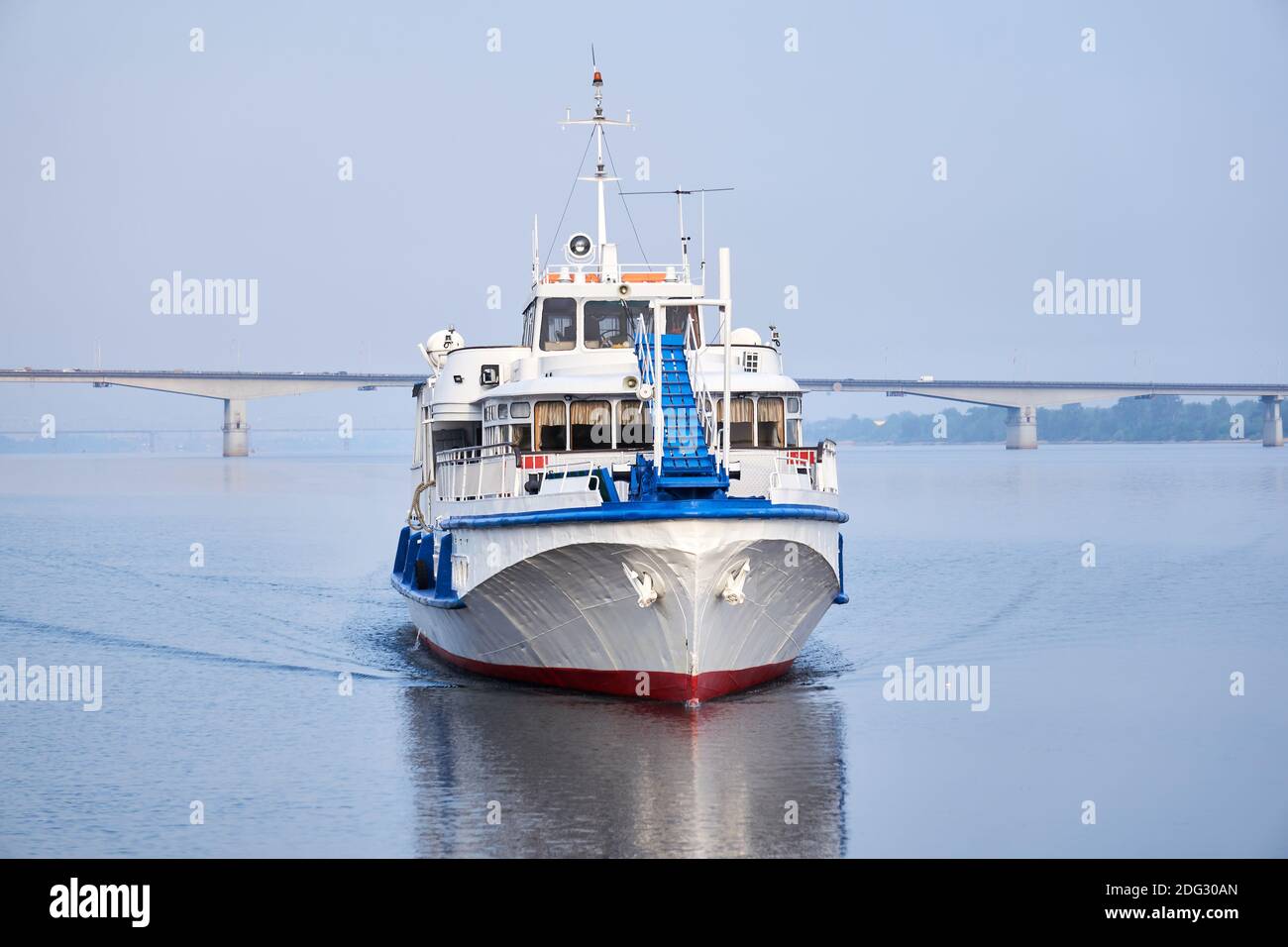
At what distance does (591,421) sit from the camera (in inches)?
1064

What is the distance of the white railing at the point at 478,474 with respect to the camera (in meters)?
26.3

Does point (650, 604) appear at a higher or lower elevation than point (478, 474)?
lower

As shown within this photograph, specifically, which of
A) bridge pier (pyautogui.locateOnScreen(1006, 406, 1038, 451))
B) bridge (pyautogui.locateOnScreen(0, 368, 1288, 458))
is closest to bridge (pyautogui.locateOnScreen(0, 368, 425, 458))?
bridge (pyautogui.locateOnScreen(0, 368, 1288, 458))

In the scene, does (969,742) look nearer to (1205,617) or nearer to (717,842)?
(717,842)

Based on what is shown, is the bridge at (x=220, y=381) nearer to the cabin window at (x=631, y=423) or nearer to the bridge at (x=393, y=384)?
the bridge at (x=393, y=384)

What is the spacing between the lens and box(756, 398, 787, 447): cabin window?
28172 millimetres

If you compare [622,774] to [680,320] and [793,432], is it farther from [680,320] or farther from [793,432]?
[680,320]

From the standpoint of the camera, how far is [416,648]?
1340 inches

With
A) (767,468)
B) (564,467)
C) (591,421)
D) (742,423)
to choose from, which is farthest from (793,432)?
(564,467)

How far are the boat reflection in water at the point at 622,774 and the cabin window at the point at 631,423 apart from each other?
4.62m

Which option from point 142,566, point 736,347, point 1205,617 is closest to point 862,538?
point 1205,617

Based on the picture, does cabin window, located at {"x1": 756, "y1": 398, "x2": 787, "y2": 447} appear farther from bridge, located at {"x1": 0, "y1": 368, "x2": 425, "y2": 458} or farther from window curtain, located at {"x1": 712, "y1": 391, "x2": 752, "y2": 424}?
bridge, located at {"x1": 0, "y1": 368, "x2": 425, "y2": 458}

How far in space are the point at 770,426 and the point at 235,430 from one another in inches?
6268
